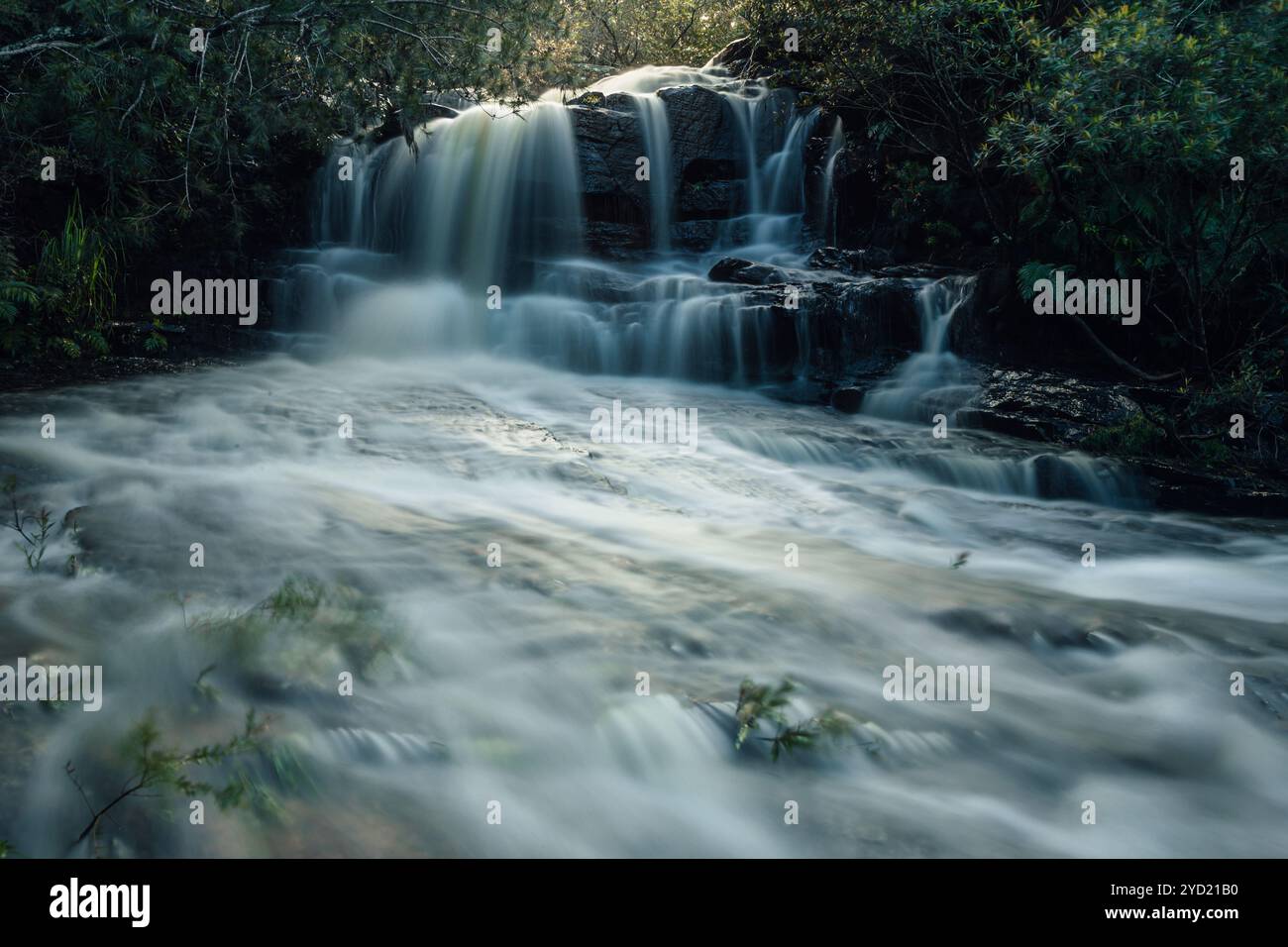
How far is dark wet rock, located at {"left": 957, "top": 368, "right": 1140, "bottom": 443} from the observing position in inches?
301

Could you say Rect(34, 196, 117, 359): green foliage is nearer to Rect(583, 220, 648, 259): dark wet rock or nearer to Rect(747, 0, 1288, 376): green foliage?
Rect(583, 220, 648, 259): dark wet rock

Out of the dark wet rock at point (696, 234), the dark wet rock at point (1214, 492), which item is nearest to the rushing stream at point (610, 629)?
the dark wet rock at point (1214, 492)

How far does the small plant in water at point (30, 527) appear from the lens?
3.52 metres

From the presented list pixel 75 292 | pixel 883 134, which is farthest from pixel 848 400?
pixel 75 292

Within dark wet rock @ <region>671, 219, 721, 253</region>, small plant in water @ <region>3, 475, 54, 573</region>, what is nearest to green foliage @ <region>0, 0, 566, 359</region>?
small plant in water @ <region>3, 475, 54, 573</region>

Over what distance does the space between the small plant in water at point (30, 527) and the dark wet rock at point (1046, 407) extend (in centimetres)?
750

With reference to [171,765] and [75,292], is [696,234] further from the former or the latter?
[171,765]

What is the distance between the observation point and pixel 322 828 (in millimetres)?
2105

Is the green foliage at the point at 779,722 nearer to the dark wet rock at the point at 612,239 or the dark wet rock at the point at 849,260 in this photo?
the dark wet rock at the point at 849,260

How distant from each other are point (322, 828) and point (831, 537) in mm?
3915

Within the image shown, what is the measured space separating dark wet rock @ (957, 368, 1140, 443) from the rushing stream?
599 mm

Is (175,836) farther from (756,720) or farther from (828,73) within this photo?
(828,73)
